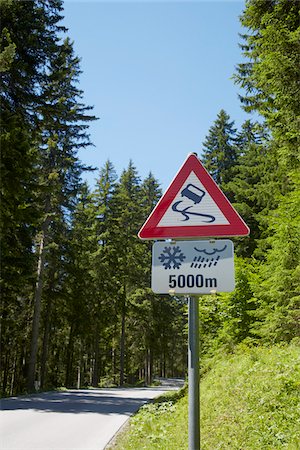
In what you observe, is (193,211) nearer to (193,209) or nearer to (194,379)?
(193,209)

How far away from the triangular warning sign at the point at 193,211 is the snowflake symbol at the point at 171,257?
13 cm

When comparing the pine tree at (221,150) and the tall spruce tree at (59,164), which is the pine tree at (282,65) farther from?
the pine tree at (221,150)

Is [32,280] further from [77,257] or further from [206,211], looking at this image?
[206,211]

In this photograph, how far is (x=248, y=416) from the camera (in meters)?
6.18

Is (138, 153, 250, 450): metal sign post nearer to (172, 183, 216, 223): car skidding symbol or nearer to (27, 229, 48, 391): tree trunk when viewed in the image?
(172, 183, 216, 223): car skidding symbol

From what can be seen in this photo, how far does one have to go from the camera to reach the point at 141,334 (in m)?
40.3

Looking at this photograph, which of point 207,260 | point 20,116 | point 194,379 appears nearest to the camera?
point 194,379

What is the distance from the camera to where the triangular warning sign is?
323 cm

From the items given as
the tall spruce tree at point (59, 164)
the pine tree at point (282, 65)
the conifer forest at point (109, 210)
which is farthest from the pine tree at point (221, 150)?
the pine tree at point (282, 65)

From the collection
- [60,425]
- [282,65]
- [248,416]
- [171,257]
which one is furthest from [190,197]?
[60,425]

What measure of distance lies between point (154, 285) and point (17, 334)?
29569 millimetres

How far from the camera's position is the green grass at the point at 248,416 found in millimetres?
5430

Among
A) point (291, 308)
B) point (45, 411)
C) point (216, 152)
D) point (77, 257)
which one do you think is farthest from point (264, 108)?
point (216, 152)

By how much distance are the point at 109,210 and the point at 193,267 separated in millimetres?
33420
